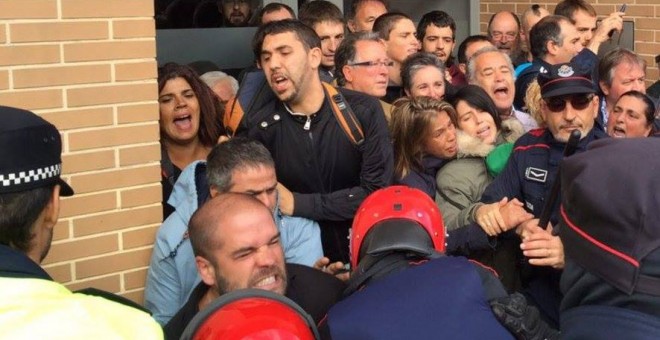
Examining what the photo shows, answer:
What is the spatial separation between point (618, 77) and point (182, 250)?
3.21 metres

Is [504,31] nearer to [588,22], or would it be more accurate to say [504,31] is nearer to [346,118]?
[588,22]

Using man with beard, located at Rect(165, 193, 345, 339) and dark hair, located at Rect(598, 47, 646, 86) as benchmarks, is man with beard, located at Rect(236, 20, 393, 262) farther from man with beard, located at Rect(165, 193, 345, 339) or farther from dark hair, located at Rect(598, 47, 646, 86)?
dark hair, located at Rect(598, 47, 646, 86)

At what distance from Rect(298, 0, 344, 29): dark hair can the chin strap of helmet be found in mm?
3447

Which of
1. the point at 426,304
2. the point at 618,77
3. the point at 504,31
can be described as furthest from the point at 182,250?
the point at 504,31

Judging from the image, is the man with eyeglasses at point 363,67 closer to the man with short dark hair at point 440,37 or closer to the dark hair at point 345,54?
the dark hair at point 345,54

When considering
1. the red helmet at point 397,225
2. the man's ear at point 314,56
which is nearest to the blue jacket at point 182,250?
the man's ear at point 314,56

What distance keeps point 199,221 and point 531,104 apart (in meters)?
2.68

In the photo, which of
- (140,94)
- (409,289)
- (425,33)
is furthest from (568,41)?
(409,289)

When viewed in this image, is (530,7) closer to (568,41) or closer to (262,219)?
(568,41)

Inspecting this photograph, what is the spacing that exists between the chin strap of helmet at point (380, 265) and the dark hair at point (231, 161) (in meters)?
1.17

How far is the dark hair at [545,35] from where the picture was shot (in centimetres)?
597

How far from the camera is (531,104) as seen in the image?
4.89 metres

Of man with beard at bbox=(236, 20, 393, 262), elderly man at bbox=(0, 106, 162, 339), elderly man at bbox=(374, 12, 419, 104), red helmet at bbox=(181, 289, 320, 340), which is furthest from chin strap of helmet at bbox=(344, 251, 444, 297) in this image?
elderly man at bbox=(374, 12, 419, 104)

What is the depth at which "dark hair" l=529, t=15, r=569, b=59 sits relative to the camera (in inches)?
235
